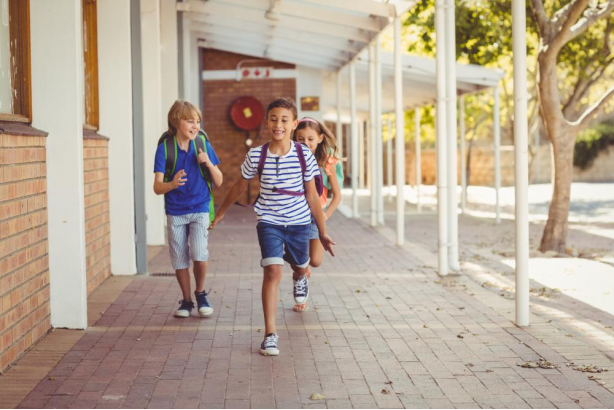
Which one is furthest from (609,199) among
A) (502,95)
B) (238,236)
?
(238,236)

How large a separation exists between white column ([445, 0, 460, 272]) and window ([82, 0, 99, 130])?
11.3 ft

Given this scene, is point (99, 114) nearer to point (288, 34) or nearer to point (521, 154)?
point (521, 154)

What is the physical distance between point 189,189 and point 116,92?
2.66m

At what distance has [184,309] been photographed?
23.4 feet

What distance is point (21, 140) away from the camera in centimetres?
573

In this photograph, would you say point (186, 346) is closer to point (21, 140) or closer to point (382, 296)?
point (21, 140)

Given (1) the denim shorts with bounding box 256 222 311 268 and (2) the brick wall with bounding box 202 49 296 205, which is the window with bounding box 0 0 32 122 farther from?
(2) the brick wall with bounding box 202 49 296 205

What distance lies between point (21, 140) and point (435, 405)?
2.90 metres

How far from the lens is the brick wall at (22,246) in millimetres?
5388

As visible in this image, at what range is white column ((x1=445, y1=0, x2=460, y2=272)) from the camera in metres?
9.64

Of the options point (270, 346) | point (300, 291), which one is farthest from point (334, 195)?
point (270, 346)

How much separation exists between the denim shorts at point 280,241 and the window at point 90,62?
314 centimetres

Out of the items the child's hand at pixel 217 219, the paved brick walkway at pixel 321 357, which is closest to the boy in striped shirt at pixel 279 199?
the child's hand at pixel 217 219

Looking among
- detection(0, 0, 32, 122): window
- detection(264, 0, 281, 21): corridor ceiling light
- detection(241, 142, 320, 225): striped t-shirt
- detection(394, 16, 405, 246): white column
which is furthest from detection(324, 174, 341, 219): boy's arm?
detection(264, 0, 281, 21): corridor ceiling light
